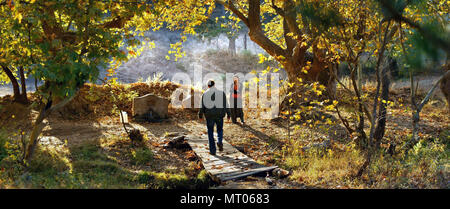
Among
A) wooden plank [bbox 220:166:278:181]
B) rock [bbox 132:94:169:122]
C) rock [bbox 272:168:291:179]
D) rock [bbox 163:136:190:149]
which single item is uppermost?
rock [bbox 132:94:169:122]

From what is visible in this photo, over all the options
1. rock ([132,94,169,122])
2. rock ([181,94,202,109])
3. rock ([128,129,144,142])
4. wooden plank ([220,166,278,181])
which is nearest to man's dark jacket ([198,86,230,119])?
wooden plank ([220,166,278,181])

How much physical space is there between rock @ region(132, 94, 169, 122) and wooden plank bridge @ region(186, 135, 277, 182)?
4.22 meters

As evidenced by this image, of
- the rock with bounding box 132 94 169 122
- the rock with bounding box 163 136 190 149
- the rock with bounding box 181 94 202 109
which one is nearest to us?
the rock with bounding box 163 136 190 149

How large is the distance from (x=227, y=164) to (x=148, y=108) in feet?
20.9

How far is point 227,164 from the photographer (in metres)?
7.46

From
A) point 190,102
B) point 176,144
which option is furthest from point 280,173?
point 190,102

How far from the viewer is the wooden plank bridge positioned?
6.78m

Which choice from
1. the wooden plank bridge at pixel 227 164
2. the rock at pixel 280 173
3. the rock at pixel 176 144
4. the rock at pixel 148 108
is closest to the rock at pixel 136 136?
the rock at pixel 176 144

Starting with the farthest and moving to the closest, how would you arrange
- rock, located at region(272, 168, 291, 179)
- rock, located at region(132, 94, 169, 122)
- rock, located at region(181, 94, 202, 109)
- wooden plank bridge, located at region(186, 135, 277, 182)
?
1. rock, located at region(181, 94, 202, 109)
2. rock, located at region(132, 94, 169, 122)
3. rock, located at region(272, 168, 291, 179)
4. wooden plank bridge, located at region(186, 135, 277, 182)

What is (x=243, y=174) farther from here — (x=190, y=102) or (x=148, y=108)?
(x=190, y=102)

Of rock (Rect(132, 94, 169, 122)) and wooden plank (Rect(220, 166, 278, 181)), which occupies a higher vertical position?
rock (Rect(132, 94, 169, 122))

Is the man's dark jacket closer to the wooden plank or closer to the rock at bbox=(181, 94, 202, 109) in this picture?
the wooden plank
